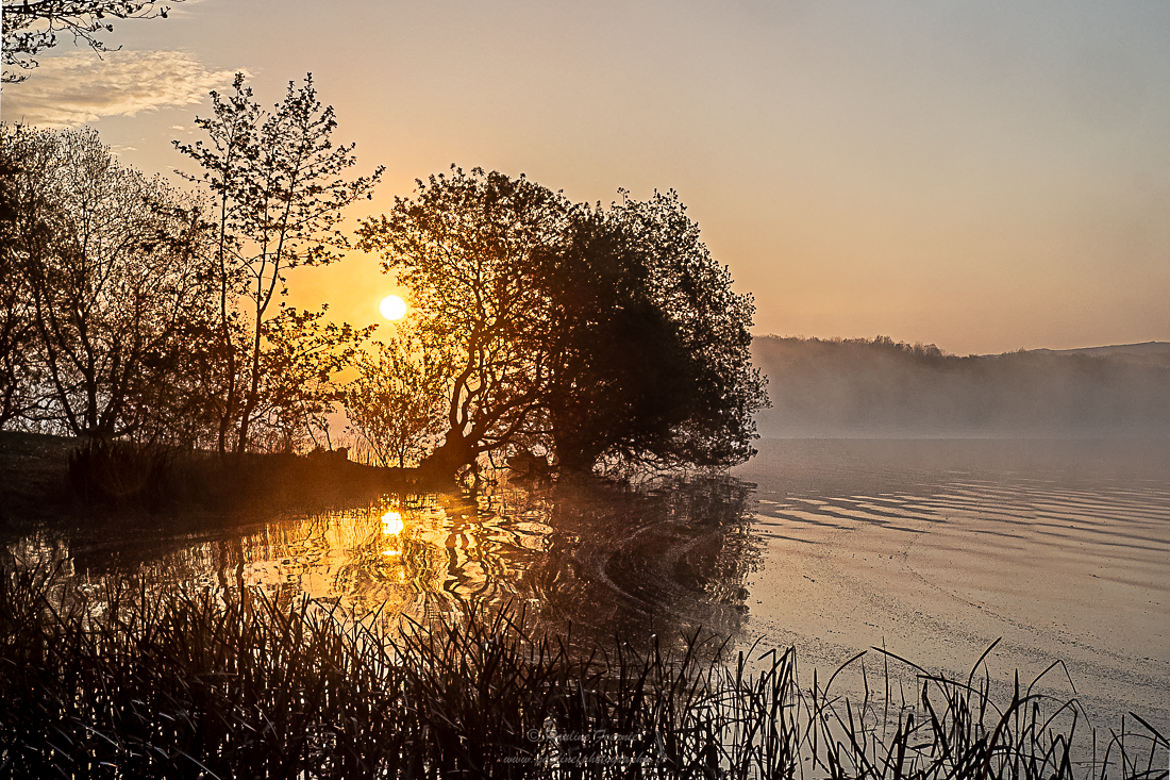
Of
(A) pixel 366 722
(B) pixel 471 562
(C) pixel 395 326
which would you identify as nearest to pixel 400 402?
(C) pixel 395 326

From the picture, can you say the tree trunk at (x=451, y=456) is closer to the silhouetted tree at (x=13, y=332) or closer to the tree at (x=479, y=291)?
the tree at (x=479, y=291)

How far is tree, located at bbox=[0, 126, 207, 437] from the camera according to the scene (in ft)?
88.0

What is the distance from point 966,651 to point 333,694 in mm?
7143

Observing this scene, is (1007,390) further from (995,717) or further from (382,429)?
(995,717)

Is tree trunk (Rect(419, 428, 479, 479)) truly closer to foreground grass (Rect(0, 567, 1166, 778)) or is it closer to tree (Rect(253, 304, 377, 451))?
tree (Rect(253, 304, 377, 451))

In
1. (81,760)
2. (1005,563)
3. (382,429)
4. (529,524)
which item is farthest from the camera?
(382,429)

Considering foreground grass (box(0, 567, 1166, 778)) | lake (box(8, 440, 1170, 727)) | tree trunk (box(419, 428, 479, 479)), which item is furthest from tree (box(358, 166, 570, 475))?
foreground grass (box(0, 567, 1166, 778))

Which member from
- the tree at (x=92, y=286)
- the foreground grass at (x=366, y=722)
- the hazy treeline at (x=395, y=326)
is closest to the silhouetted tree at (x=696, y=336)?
the hazy treeline at (x=395, y=326)

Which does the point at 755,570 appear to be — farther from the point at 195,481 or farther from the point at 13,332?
the point at 13,332

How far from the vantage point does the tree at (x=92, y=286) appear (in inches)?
1056

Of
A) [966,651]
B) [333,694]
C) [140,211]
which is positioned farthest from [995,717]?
[140,211]

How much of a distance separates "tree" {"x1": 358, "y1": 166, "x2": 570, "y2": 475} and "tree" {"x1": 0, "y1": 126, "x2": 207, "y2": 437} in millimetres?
5674

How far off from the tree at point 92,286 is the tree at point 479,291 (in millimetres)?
5674

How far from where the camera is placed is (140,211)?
94.8 ft
